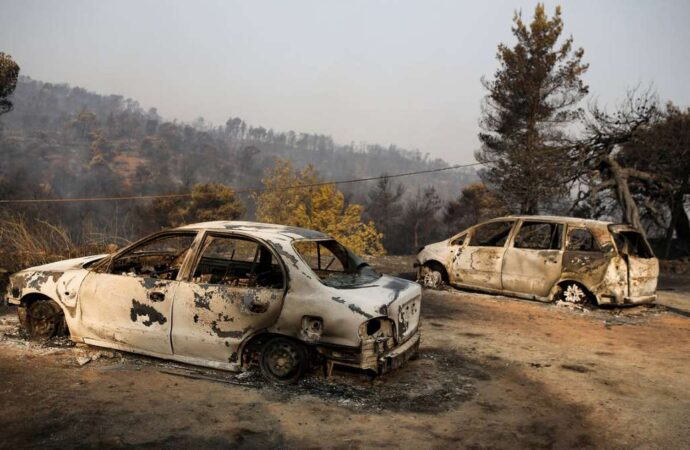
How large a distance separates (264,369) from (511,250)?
20.7 feet

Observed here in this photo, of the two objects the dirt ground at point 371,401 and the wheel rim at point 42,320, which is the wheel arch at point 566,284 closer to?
the dirt ground at point 371,401

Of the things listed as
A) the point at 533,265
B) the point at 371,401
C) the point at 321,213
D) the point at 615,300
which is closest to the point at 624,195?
the point at 533,265

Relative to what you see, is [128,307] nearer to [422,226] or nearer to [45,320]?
[45,320]

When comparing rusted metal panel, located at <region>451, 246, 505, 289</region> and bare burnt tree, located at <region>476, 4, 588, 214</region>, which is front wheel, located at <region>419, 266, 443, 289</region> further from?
bare burnt tree, located at <region>476, 4, 588, 214</region>

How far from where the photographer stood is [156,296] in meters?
5.03

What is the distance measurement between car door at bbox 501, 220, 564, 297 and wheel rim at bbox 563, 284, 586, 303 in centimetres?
28

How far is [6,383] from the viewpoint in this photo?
14.7ft

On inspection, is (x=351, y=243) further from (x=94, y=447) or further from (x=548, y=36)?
(x=94, y=447)

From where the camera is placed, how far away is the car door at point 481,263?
9.85 meters

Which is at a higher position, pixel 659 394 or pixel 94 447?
pixel 659 394

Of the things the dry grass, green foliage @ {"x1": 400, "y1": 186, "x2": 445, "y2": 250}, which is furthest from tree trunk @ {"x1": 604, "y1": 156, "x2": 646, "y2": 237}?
green foliage @ {"x1": 400, "y1": 186, "x2": 445, "y2": 250}

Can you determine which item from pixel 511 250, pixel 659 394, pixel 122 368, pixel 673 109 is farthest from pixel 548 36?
pixel 122 368

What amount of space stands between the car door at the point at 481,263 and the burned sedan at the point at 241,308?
192 inches

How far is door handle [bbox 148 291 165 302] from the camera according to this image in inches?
197
